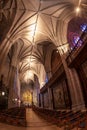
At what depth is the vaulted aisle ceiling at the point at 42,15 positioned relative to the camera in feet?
43.9

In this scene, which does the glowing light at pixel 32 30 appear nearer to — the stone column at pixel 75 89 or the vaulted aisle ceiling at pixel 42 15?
the vaulted aisle ceiling at pixel 42 15

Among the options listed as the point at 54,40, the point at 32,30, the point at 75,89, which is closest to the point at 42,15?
the point at 32,30

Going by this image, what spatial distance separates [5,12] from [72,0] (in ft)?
22.4

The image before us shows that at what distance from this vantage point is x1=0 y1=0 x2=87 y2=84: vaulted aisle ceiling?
1338 cm

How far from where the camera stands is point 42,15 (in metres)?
15.6

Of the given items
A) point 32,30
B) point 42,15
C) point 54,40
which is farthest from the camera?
point 32,30

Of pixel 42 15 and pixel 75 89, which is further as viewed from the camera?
pixel 42 15

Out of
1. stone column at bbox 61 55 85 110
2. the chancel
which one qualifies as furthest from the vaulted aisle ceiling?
stone column at bbox 61 55 85 110

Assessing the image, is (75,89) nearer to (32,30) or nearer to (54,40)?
(54,40)

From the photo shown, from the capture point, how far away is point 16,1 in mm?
13352

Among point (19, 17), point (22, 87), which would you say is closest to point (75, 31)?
point (19, 17)

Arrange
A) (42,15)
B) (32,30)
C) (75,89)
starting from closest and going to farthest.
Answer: (75,89) → (42,15) → (32,30)

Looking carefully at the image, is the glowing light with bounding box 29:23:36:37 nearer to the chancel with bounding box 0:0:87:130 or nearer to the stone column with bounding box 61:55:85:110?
the chancel with bounding box 0:0:87:130

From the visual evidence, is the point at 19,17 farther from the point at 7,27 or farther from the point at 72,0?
the point at 72,0
